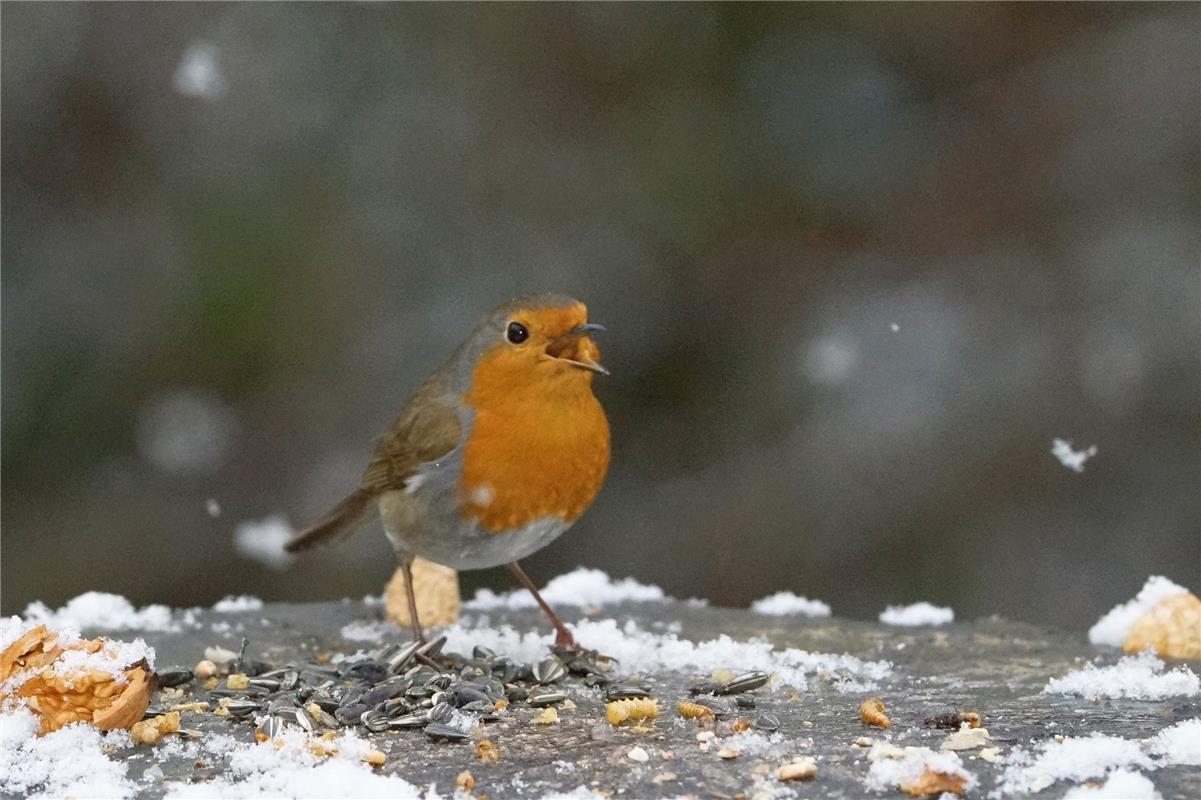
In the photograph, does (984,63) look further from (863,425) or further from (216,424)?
(216,424)

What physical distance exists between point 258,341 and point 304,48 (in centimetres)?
113

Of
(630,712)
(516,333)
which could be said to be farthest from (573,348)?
(630,712)

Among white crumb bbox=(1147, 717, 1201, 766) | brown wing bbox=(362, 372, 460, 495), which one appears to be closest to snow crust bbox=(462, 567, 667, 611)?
brown wing bbox=(362, 372, 460, 495)

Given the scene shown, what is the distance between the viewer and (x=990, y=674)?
11.7 feet

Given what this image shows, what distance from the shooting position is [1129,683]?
320cm

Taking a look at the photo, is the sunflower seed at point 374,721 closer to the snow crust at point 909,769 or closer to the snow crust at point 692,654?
the snow crust at point 692,654

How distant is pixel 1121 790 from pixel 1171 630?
1433 millimetres

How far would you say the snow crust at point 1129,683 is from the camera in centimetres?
313

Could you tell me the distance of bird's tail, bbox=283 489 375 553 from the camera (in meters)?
4.20

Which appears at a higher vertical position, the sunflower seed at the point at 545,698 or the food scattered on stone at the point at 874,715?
the sunflower seed at the point at 545,698

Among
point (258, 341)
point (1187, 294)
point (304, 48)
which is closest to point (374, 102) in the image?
point (304, 48)

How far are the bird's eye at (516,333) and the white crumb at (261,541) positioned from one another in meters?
2.28

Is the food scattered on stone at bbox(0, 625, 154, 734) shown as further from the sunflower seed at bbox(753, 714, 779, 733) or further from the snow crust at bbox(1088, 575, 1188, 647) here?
the snow crust at bbox(1088, 575, 1188, 647)

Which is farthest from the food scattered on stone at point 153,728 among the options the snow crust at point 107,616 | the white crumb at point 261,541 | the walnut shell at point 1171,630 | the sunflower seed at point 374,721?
the white crumb at point 261,541
